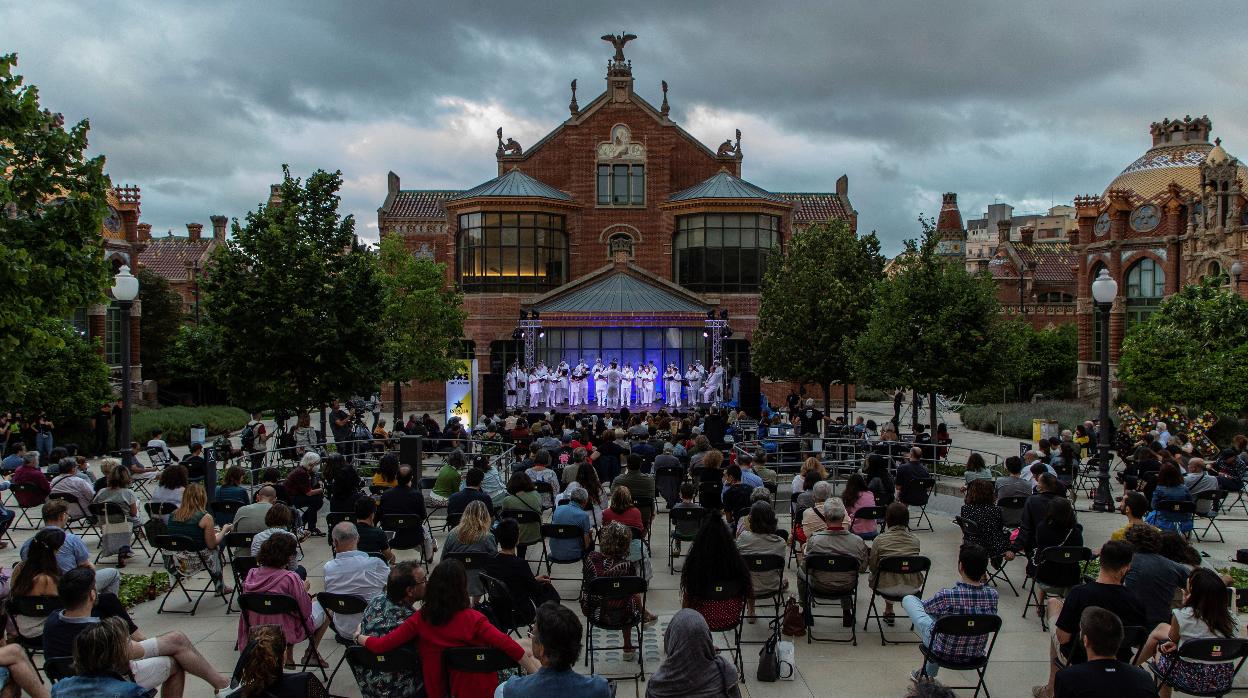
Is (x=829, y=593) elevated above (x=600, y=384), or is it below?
below

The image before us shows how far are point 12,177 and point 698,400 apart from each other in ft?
86.5

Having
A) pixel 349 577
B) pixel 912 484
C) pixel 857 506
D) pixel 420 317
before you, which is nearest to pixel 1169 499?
pixel 912 484

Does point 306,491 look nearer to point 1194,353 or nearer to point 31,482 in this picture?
point 31,482

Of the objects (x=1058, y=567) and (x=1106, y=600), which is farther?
(x=1058, y=567)

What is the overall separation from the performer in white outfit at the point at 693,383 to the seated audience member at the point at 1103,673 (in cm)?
3018

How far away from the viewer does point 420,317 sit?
3628 cm

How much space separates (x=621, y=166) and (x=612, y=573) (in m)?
40.1

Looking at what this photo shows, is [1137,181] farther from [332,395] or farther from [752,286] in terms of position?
[332,395]

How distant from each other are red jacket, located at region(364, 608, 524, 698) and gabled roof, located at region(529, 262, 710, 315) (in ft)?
105

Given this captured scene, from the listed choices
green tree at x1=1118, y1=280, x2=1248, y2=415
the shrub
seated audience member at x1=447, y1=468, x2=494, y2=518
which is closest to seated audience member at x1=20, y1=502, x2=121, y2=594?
seated audience member at x1=447, y1=468, x2=494, y2=518

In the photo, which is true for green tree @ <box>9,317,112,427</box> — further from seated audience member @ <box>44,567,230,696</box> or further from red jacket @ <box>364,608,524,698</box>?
red jacket @ <box>364,608,524,698</box>

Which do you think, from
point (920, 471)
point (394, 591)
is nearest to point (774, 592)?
point (394, 591)

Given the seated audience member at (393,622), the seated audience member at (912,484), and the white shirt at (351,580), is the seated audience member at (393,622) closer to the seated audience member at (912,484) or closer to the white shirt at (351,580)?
the white shirt at (351,580)

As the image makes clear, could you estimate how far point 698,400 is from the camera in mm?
36688
